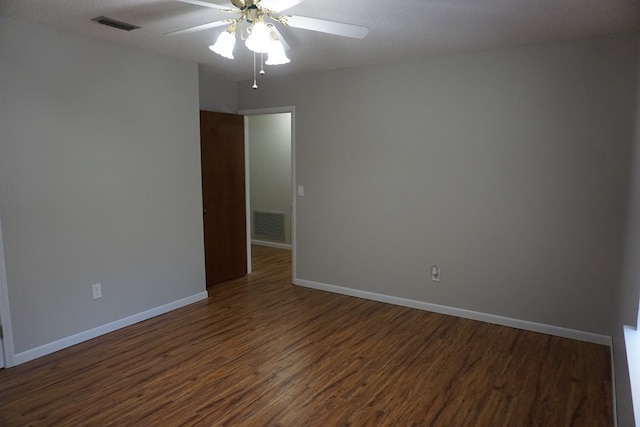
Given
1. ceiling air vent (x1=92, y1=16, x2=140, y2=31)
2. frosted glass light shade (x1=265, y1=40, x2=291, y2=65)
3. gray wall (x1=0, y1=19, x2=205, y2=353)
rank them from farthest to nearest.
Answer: gray wall (x1=0, y1=19, x2=205, y2=353), ceiling air vent (x1=92, y1=16, x2=140, y2=31), frosted glass light shade (x1=265, y1=40, x2=291, y2=65)

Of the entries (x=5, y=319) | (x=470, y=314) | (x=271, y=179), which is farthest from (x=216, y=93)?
(x=470, y=314)

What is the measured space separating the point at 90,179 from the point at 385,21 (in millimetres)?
2579

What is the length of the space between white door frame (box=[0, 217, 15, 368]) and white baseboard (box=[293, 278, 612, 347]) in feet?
9.24

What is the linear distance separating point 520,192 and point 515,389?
1.63 meters

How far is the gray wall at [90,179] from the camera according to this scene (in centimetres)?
296

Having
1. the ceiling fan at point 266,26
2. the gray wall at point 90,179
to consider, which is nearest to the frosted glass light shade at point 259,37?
the ceiling fan at point 266,26

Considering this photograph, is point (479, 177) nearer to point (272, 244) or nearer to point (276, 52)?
point (276, 52)

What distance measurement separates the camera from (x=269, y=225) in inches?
283

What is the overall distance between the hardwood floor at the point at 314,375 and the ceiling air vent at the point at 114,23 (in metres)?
2.43

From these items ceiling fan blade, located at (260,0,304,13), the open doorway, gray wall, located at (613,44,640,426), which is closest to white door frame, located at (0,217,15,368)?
ceiling fan blade, located at (260,0,304,13)

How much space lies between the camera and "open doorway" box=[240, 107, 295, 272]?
683 centimetres

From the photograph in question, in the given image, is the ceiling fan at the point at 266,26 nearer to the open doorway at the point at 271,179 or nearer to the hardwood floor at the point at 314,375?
the hardwood floor at the point at 314,375

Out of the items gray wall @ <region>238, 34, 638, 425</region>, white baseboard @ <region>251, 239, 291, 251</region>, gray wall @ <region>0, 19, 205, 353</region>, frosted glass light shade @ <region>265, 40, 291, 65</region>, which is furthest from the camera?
white baseboard @ <region>251, 239, 291, 251</region>

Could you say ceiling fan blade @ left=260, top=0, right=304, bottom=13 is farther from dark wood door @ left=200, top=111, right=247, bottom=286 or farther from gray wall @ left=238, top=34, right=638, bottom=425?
dark wood door @ left=200, top=111, right=247, bottom=286
